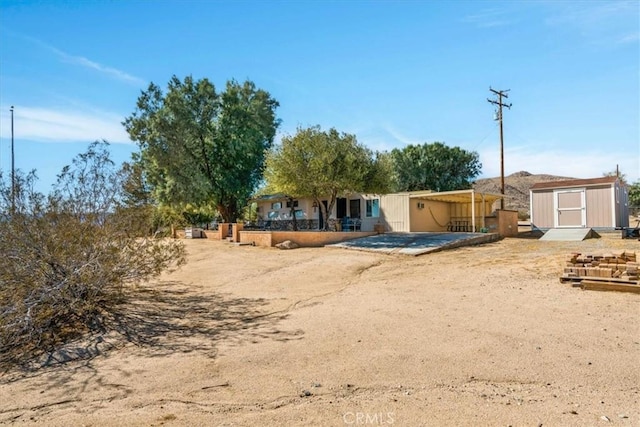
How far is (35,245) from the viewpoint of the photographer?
6312 millimetres

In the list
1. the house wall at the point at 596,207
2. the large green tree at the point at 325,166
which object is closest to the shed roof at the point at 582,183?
the house wall at the point at 596,207

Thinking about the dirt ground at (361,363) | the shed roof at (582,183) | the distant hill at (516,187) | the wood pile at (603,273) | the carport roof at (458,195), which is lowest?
the dirt ground at (361,363)

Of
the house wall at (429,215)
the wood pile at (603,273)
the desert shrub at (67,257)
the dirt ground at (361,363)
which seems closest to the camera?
the dirt ground at (361,363)

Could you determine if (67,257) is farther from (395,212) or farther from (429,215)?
(429,215)

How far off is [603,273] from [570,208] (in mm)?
12980

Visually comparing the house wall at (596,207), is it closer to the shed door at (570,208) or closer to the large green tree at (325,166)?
the shed door at (570,208)

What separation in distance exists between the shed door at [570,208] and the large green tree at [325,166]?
8166 millimetres

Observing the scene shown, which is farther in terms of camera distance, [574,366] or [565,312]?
[565,312]

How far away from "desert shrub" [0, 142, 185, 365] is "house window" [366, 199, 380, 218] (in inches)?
619

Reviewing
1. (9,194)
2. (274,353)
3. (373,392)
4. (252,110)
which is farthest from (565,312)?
(252,110)

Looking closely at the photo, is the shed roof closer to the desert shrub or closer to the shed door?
the shed door

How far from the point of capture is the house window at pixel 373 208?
22312 millimetres

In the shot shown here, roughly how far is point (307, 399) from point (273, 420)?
0.43 m

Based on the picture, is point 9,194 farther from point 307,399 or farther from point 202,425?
point 307,399
